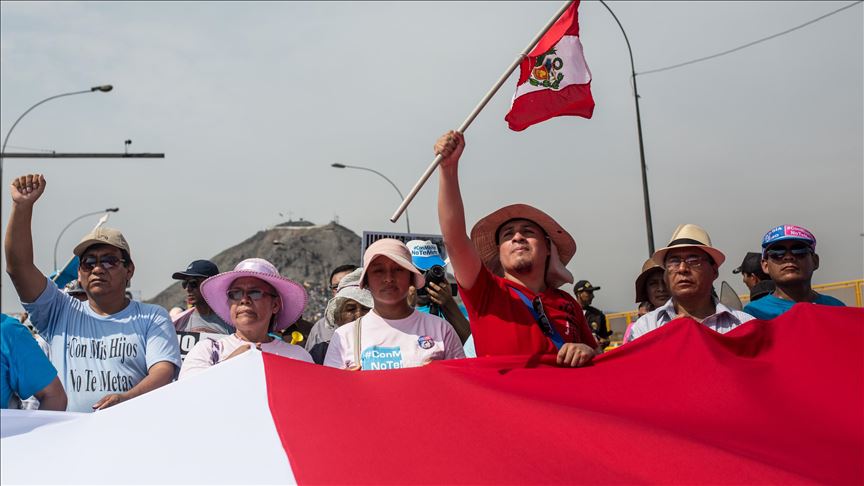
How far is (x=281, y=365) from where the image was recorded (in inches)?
137

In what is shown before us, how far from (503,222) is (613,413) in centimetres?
129

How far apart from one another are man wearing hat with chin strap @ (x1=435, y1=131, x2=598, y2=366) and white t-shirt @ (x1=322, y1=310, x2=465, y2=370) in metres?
0.45

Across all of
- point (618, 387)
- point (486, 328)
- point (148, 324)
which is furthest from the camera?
point (148, 324)

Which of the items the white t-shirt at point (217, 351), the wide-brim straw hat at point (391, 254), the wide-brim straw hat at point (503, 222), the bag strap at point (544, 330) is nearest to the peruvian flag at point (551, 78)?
the wide-brim straw hat at point (503, 222)

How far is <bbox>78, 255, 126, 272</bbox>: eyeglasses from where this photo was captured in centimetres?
460

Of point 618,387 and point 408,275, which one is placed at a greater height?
point 408,275

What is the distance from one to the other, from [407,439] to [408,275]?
1718 millimetres

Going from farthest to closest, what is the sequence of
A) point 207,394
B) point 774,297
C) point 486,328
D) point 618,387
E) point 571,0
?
1. point 774,297
2. point 571,0
3. point 486,328
4. point 618,387
5. point 207,394

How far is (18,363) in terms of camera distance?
3475mm

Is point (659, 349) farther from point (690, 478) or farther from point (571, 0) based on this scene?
point (571, 0)

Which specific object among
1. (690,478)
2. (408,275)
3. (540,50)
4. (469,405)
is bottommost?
(690,478)

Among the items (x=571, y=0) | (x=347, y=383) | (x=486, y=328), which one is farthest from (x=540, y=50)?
(x=347, y=383)

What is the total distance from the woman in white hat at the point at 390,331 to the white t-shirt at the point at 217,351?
0.64 ft

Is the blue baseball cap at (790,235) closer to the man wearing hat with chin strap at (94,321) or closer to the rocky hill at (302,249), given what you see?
the man wearing hat with chin strap at (94,321)
